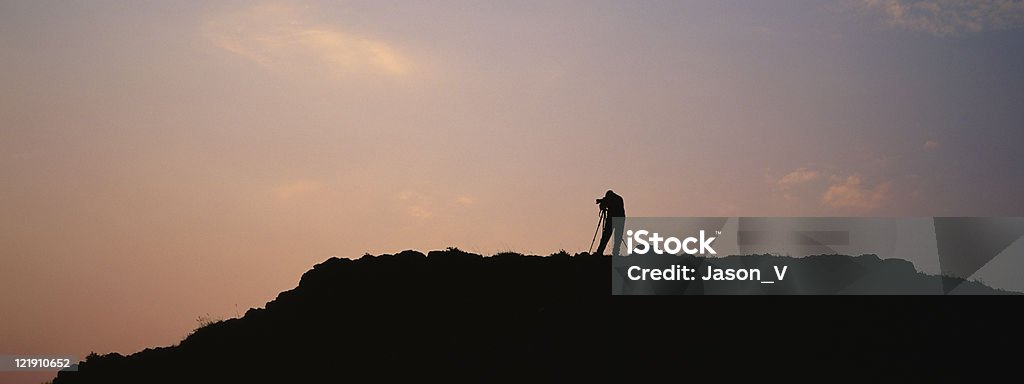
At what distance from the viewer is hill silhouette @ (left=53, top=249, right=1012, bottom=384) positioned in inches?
1180

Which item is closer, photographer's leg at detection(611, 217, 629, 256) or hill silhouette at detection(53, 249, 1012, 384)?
hill silhouette at detection(53, 249, 1012, 384)

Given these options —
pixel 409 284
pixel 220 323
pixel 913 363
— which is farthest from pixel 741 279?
pixel 220 323

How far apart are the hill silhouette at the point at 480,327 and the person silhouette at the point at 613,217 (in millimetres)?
675

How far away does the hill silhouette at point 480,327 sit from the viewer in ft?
98.3

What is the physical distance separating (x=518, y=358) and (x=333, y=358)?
6.60 meters

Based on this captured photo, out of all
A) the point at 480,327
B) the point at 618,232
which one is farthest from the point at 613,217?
the point at 480,327

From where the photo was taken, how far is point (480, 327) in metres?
32.6

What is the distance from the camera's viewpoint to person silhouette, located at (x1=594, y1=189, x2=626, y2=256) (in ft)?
117

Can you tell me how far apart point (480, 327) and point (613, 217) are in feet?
19.4

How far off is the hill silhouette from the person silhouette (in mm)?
675

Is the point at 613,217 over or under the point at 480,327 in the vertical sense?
over

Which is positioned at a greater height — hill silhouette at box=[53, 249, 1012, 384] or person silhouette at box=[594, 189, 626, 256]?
person silhouette at box=[594, 189, 626, 256]

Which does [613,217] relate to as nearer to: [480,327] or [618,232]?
[618,232]

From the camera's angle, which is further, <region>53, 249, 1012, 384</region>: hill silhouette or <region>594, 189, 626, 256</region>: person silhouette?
<region>594, 189, 626, 256</region>: person silhouette
